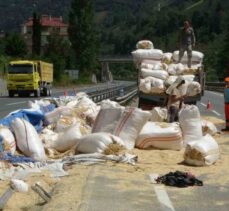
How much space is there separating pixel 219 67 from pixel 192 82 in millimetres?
94344

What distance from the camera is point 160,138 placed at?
1384cm

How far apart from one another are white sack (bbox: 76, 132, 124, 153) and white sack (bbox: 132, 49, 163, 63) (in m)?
10.3

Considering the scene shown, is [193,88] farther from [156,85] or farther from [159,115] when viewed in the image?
[159,115]

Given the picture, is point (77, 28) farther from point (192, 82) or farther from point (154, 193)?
point (154, 193)

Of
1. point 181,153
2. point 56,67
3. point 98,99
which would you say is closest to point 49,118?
point 181,153

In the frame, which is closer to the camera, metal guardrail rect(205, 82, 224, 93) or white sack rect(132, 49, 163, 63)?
white sack rect(132, 49, 163, 63)

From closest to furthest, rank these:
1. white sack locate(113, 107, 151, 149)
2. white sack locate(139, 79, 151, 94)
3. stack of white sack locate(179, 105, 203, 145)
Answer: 1. white sack locate(113, 107, 151, 149)
2. stack of white sack locate(179, 105, 203, 145)
3. white sack locate(139, 79, 151, 94)

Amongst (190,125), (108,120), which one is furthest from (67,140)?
(190,125)

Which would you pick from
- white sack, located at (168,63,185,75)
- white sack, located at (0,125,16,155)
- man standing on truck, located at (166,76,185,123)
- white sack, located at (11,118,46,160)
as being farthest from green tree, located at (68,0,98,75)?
white sack, located at (0,125,16,155)

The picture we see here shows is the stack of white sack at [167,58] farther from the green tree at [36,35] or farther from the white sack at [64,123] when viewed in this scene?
the green tree at [36,35]

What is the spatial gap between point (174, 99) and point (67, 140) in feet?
20.1

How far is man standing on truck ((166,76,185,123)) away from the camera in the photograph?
701 inches

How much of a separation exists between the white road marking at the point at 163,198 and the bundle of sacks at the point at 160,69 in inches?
453

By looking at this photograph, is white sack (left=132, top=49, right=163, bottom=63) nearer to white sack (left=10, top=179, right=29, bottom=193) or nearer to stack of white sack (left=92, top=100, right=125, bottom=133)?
stack of white sack (left=92, top=100, right=125, bottom=133)
